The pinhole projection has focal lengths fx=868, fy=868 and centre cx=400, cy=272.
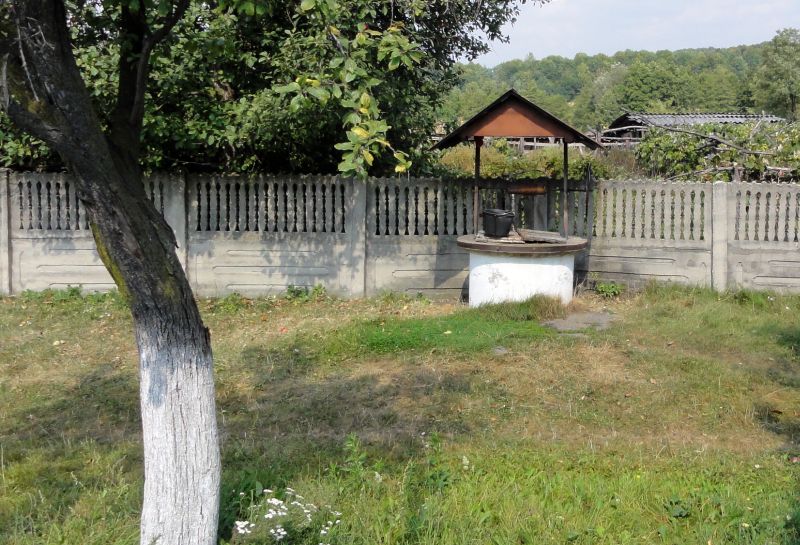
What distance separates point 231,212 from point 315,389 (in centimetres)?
431

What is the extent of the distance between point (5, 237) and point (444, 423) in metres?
7.14

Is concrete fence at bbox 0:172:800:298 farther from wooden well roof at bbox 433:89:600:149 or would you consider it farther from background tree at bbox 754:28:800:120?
background tree at bbox 754:28:800:120

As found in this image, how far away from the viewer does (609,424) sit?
631 centimetres

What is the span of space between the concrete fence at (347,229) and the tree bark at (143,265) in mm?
6258

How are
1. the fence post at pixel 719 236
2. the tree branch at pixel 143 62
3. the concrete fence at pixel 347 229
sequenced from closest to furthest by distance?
the tree branch at pixel 143 62, the fence post at pixel 719 236, the concrete fence at pixel 347 229

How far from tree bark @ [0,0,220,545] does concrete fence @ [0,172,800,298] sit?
6258 millimetres

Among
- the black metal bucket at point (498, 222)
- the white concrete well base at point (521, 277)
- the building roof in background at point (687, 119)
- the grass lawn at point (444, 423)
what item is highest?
the building roof in background at point (687, 119)

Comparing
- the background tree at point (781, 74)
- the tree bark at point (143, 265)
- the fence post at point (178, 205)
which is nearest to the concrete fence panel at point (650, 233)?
the fence post at point (178, 205)

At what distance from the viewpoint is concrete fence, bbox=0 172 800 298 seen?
1060 cm

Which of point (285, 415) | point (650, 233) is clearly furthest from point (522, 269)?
point (285, 415)

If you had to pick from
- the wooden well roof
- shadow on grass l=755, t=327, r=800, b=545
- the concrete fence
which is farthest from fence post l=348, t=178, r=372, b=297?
shadow on grass l=755, t=327, r=800, b=545

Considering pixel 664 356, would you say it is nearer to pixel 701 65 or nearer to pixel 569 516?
pixel 569 516

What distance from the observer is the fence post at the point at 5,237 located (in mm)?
10891

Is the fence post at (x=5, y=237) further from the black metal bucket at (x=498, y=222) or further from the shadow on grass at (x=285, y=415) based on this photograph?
the black metal bucket at (x=498, y=222)
